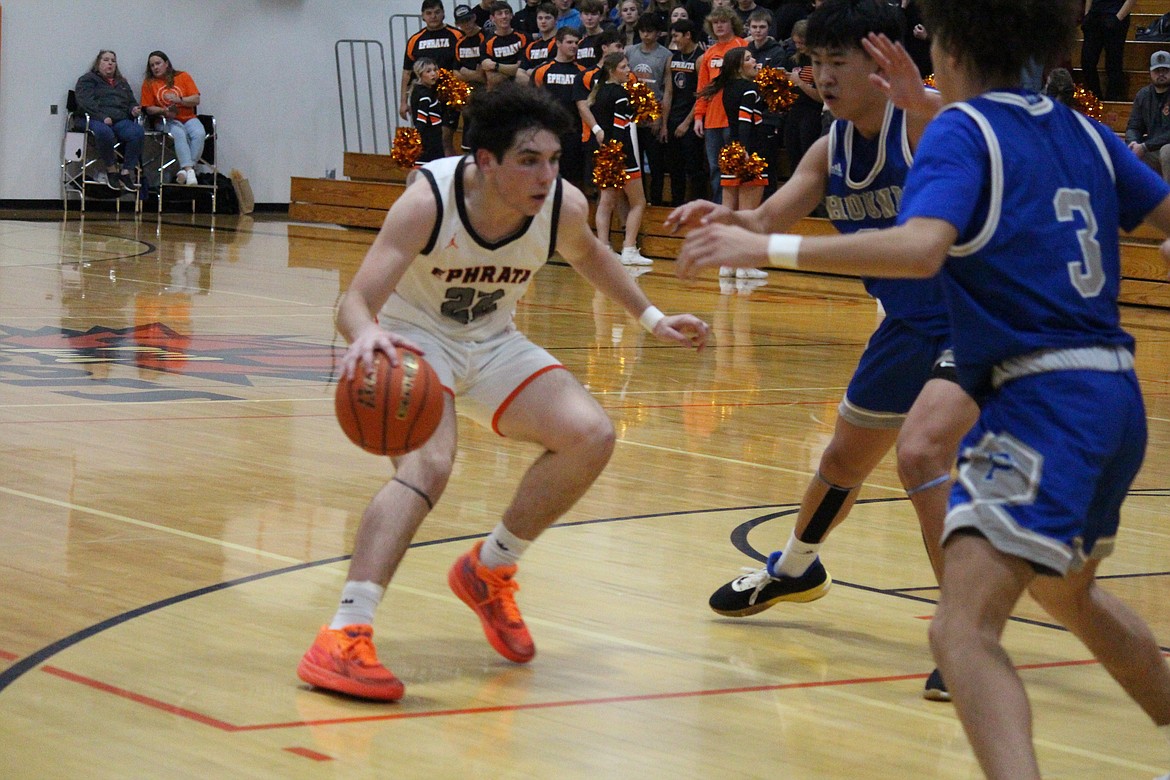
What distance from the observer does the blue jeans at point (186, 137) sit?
20.8 metres

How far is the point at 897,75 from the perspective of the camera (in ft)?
11.4

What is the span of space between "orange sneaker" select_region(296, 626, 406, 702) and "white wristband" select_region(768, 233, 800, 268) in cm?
135

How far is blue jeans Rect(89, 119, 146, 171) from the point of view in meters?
20.3

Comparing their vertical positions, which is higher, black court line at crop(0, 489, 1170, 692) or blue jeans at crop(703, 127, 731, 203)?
blue jeans at crop(703, 127, 731, 203)

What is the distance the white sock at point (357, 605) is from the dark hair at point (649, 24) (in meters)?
13.6

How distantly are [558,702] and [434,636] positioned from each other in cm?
57

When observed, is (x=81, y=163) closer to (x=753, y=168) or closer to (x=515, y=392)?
(x=753, y=168)

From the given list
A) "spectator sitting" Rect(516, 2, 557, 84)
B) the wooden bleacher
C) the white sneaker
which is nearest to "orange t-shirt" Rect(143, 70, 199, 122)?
the wooden bleacher

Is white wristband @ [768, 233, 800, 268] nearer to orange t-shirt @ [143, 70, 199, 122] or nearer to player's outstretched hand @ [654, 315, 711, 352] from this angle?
player's outstretched hand @ [654, 315, 711, 352]

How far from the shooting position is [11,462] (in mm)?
5766

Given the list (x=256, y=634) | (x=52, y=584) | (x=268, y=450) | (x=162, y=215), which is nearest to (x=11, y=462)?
(x=268, y=450)

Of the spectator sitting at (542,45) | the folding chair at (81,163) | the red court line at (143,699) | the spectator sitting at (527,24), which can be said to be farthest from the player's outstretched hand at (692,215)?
the folding chair at (81,163)

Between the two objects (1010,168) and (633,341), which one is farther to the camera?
(633,341)

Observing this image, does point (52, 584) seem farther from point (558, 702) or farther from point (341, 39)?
point (341, 39)
